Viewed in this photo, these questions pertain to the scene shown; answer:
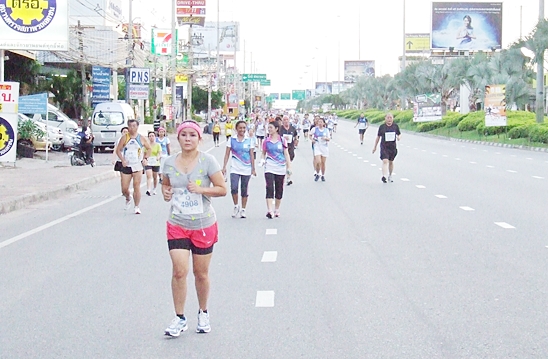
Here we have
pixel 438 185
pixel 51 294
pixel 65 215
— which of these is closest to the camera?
pixel 51 294

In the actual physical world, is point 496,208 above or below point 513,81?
below

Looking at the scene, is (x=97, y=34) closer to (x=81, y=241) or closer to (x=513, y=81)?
(x=513, y=81)

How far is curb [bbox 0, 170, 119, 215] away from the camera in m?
16.9

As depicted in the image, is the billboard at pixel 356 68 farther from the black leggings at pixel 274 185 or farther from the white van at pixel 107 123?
the black leggings at pixel 274 185

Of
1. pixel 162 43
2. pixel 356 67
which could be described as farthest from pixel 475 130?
pixel 356 67

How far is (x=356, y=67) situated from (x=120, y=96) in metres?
108

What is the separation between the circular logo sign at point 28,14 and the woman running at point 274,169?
1542 cm

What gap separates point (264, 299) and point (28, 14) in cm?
2272

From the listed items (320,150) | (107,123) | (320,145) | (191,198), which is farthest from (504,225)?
(107,123)

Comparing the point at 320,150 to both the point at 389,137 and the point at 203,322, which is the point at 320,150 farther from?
the point at 203,322

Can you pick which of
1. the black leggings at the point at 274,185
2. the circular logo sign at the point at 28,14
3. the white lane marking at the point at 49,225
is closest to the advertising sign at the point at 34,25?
the circular logo sign at the point at 28,14

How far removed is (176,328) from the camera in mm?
6922

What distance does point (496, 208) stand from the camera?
16297 mm

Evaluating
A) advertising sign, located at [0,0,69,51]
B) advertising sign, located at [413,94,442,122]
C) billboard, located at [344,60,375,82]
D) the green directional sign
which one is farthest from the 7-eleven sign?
billboard, located at [344,60,375,82]
